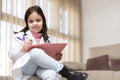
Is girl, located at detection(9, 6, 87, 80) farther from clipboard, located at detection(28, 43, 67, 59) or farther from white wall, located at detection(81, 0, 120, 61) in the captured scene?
white wall, located at detection(81, 0, 120, 61)

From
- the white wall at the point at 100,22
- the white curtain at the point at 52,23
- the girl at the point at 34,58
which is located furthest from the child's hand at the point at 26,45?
the white wall at the point at 100,22

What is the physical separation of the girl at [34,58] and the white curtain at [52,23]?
1.43m

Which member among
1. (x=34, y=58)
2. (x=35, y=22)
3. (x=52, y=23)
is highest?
(x=52, y=23)

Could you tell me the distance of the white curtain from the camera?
3.18 m

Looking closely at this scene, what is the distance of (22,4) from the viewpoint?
3.54 m

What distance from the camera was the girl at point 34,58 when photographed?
63.7 inches

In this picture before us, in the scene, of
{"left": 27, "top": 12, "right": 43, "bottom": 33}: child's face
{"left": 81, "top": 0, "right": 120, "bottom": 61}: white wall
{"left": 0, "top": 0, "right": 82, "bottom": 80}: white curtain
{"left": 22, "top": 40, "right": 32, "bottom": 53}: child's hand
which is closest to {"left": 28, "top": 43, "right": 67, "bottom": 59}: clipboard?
{"left": 22, "top": 40, "right": 32, "bottom": 53}: child's hand

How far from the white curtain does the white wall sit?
0.52 feet

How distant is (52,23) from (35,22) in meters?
2.45

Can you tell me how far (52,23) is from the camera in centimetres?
423

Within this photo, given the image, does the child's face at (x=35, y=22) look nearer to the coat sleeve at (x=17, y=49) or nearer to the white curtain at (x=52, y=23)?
the coat sleeve at (x=17, y=49)

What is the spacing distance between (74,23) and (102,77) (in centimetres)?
198

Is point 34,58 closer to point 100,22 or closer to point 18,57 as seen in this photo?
point 18,57

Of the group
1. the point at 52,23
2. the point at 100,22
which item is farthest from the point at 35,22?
the point at 100,22
